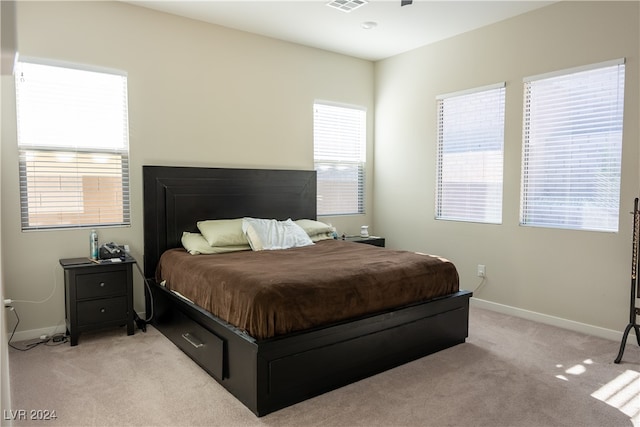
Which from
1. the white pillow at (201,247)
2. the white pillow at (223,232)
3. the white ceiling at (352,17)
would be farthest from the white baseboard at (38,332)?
the white ceiling at (352,17)

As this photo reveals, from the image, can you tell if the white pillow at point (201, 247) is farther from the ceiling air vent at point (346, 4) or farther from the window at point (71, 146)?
the ceiling air vent at point (346, 4)

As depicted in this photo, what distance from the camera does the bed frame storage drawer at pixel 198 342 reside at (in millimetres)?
2706

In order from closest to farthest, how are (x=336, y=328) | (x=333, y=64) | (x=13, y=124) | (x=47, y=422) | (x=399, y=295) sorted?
1. (x=47, y=422)
2. (x=336, y=328)
3. (x=399, y=295)
4. (x=13, y=124)
5. (x=333, y=64)

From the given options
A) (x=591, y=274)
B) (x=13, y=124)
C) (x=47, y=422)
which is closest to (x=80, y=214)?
(x=13, y=124)

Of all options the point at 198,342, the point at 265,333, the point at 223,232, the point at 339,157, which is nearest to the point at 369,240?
the point at 339,157

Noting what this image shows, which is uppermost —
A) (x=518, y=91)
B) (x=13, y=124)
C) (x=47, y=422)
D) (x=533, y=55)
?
(x=533, y=55)

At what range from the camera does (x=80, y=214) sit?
3.71 meters

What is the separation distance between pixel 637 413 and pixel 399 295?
57.6 inches

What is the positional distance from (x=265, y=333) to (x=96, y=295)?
5.87 ft

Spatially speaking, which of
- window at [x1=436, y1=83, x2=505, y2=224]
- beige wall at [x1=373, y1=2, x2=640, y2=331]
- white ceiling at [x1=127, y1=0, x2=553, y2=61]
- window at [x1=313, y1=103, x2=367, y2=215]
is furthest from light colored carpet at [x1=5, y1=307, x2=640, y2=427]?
white ceiling at [x1=127, y1=0, x2=553, y2=61]

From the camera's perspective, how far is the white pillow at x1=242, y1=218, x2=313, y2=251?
12.9 feet

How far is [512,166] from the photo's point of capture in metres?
4.20

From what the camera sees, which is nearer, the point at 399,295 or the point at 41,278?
the point at 399,295

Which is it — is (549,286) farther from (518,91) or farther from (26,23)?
(26,23)
